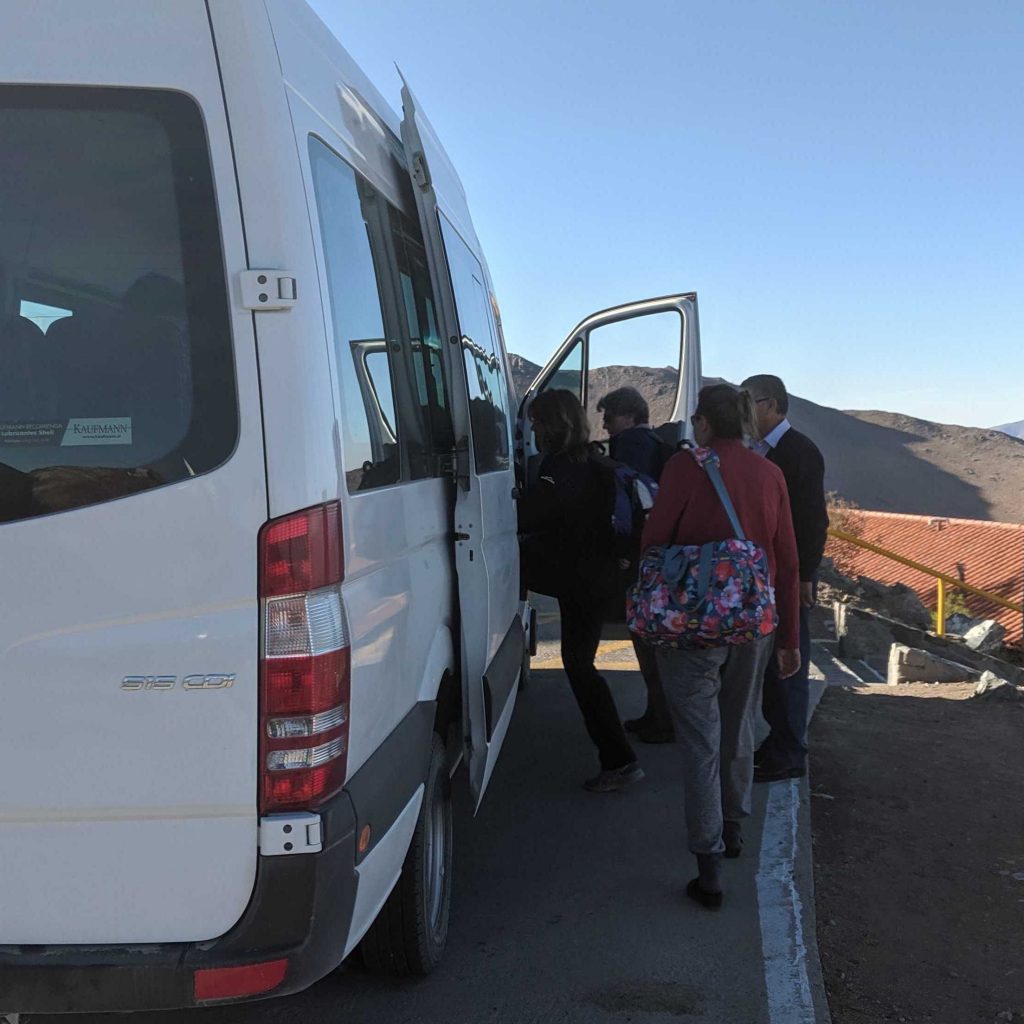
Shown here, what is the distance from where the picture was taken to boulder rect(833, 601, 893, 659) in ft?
39.3

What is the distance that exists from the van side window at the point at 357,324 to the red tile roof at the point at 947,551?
2304cm

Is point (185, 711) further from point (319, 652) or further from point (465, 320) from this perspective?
point (465, 320)

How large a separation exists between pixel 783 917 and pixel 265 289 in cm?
287

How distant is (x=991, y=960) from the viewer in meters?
3.82

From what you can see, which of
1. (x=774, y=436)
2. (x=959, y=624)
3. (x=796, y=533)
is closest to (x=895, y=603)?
(x=959, y=624)

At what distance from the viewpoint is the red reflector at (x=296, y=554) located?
2.21m

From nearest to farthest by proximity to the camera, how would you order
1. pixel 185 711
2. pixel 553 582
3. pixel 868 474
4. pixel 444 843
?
pixel 185 711
pixel 444 843
pixel 553 582
pixel 868 474

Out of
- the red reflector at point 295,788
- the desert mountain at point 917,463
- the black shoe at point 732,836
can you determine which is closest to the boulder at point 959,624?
the black shoe at point 732,836

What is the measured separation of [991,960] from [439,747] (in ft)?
6.90

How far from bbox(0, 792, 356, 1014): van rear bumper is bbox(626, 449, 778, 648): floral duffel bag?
1.80 m

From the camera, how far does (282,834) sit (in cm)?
225

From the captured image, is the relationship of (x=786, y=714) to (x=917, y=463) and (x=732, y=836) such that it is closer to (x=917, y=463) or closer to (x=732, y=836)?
(x=732, y=836)

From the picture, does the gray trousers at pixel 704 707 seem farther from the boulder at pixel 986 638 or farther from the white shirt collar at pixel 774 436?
the boulder at pixel 986 638

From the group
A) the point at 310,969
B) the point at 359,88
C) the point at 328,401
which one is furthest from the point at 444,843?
the point at 359,88
